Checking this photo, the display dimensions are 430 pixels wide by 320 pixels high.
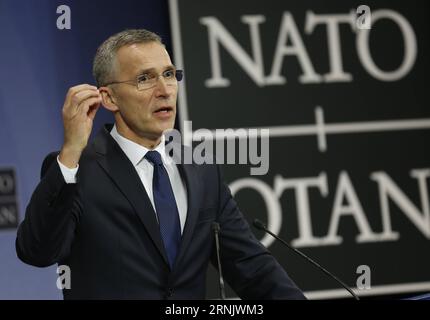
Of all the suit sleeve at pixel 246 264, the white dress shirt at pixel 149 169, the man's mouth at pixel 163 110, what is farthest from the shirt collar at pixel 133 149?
the suit sleeve at pixel 246 264

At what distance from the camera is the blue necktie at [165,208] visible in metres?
2.54

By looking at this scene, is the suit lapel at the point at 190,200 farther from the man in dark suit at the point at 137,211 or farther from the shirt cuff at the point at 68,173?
the shirt cuff at the point at 68,173

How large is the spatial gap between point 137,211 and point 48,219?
0.99 feet

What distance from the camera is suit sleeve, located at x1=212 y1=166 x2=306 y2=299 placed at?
2615 mm

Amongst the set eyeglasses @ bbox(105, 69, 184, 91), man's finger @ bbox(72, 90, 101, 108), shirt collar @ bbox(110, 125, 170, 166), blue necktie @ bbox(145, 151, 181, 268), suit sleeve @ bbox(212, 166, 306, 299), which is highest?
eyeglasses @ bbox(105, 69, 184, 91)

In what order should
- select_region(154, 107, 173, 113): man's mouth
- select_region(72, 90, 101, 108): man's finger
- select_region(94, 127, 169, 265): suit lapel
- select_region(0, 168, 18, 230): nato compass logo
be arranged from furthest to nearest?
select_region(0, 168, 18, 230): nato compass logo < select_region(154, 107, 173, 113): man's mouth < select_region(94, 127, 169, 265): suit lapel < select_region(72, 90, 101, 108): man's finger

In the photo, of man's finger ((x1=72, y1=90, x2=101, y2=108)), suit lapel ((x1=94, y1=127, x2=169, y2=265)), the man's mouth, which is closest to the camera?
man's finger ((x1=72, y1=90, x2=101, y2=108))

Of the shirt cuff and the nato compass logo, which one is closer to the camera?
the shirt cuff

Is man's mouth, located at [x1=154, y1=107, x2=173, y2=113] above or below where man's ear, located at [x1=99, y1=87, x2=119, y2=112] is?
below

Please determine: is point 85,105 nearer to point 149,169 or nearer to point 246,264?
point 149,169

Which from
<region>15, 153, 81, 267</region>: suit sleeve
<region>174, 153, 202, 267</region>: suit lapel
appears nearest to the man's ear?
<region>174, 153, 202, 267</region>: suit lapel

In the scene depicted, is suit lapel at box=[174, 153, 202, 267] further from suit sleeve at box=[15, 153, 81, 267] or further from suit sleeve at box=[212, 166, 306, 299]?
suit sleeve at box=[15, 153, 81, 267]

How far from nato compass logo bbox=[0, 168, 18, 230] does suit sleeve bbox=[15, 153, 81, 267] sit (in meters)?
1.49

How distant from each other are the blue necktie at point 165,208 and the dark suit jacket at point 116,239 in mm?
36
